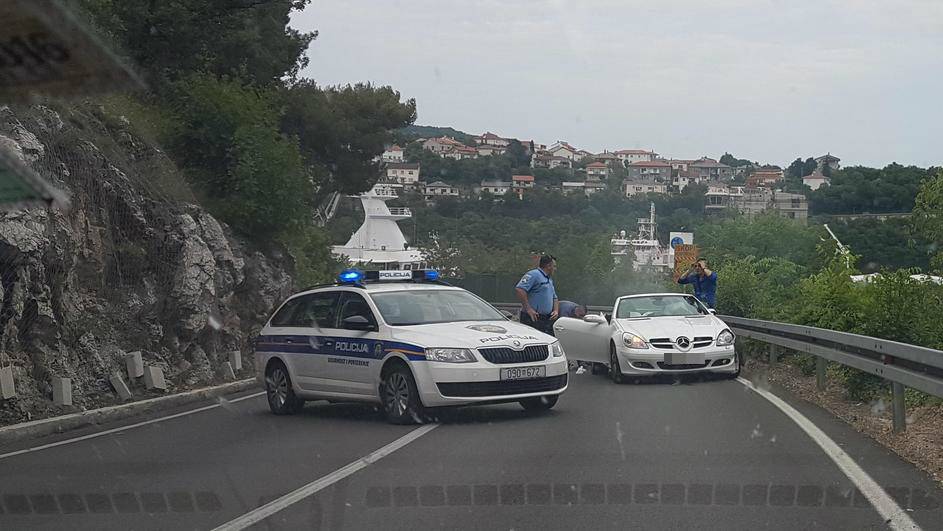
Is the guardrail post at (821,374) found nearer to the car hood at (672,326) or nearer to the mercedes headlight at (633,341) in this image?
the car hood at (672,326)

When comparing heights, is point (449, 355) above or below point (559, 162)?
below

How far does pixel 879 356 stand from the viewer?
11906mm

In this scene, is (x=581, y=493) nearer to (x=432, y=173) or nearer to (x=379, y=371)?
(x=379, y=371)

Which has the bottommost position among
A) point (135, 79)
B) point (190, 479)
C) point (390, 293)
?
point (190, 479)

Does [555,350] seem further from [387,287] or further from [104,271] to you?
[104,271]

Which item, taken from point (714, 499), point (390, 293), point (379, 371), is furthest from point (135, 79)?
point (390, 293)

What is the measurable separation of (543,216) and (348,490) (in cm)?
4526

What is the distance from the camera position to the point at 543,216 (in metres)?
53.3

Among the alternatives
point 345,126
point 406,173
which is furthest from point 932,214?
point 406,173

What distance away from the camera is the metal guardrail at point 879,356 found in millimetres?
9812

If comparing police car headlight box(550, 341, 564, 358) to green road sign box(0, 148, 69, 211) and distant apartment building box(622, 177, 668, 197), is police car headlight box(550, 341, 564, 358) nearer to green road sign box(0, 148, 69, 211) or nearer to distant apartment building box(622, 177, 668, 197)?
green road sign box(0, 148, 69, 211)

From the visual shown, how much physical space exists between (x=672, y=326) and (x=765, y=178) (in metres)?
52.8

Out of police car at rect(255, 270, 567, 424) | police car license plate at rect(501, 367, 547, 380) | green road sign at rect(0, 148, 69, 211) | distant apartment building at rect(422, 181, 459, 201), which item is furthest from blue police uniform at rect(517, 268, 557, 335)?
distant apartment building at rect(422, 181, 459, 201)

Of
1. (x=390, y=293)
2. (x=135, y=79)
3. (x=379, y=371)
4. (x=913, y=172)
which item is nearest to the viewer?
(x=135, y=79)
